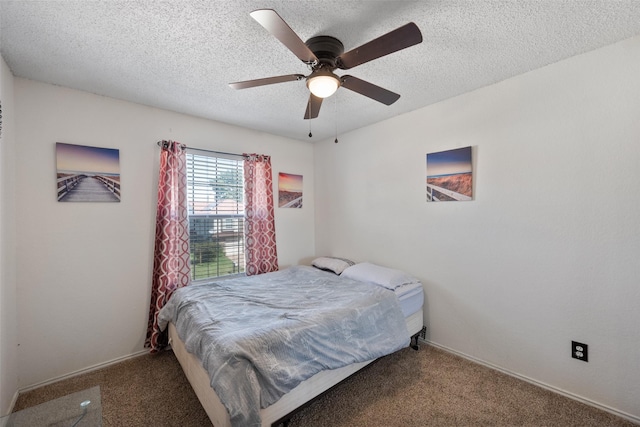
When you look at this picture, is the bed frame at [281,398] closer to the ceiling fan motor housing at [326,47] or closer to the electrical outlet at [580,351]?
the electrical outlet at [580,351]

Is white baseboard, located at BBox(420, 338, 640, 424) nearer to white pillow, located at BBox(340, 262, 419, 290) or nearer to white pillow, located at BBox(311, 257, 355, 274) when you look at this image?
white pillow, located at BBox(340, 262, 419, 290)

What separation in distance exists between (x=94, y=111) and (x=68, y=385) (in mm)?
2389

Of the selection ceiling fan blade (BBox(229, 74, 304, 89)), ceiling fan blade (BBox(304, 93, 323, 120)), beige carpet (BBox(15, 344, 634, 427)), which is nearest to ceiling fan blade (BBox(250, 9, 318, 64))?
ceiling fan blade (BBox(229, 74, 304, 89))

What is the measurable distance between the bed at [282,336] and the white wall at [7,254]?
3.12ft

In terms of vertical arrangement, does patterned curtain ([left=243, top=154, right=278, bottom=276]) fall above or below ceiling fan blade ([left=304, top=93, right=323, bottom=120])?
below

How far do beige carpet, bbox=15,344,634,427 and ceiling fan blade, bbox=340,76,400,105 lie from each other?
218 centimetres

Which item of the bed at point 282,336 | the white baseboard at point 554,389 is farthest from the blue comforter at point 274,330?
the white baseboard at point 554,389

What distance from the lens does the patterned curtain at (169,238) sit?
2.60 metres

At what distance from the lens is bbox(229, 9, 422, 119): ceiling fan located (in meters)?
1.22

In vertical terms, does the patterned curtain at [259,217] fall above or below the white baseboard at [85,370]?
above

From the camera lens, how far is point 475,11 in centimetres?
147

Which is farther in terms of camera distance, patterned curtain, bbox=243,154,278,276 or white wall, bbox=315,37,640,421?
patterned curtain, bbox=243,154,278,276

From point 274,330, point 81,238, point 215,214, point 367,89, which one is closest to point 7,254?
point 81,238

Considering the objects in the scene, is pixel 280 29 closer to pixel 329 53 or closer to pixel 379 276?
pixel 329 53
